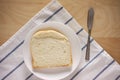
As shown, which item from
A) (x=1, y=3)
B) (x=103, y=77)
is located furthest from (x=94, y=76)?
(x=1, y=3)

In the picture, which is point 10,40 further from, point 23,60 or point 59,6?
point 59,6

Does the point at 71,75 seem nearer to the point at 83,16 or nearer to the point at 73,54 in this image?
the point at 73,54
